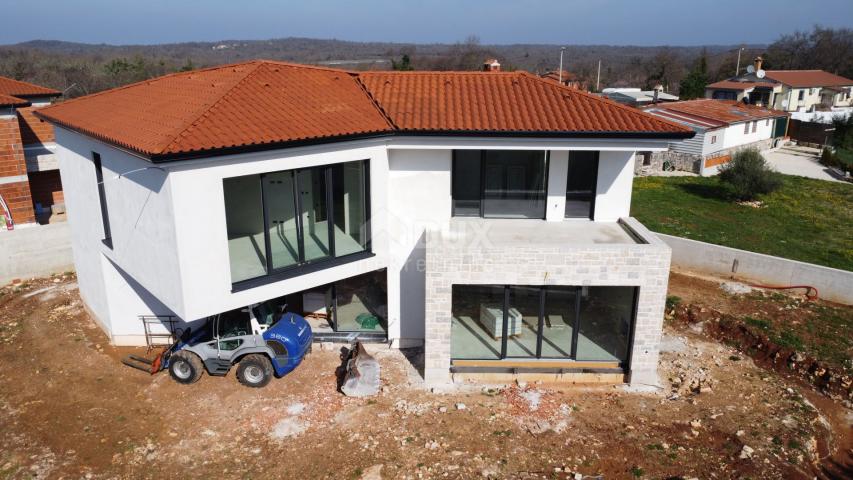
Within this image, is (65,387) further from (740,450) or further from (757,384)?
(757,384)

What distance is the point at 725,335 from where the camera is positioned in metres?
17.3

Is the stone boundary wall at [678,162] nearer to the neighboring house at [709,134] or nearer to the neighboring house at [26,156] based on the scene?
the neighboring house at [709,134]

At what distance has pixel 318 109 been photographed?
1416 centimetres

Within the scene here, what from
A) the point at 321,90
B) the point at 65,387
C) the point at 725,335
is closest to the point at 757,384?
the point at 725,335

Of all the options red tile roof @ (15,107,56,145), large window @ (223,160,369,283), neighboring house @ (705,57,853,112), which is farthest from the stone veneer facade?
neighboring house @ (705,57,853,112)

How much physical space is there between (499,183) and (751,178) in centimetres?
2204

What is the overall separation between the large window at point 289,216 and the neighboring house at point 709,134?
29.3m

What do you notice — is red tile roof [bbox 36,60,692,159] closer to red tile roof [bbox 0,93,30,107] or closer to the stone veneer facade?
the stone veneer facade

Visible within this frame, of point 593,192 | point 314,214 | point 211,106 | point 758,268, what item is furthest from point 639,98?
point 211,106

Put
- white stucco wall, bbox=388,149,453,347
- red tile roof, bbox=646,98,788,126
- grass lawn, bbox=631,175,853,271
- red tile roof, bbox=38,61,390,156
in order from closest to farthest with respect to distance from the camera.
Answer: red tile roof, bbox=38,61,390,156, white stucco wall, bbox=388,149,453,347, grass lawn, bbox=631,175,853,271, red tile roof, bbox=646,98,788,126

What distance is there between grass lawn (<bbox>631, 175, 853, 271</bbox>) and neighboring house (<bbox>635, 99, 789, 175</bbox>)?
2879mm

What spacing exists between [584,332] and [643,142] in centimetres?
517

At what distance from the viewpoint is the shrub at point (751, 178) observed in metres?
31.1

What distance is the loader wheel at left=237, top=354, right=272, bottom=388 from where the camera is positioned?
559 inches
